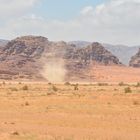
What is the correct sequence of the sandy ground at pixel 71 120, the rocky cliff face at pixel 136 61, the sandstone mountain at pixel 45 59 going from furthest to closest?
the rocky cliff face at pixel 136 61, the sandstone mountain at pixel 45 59, the sandy ground at pixel 71 120

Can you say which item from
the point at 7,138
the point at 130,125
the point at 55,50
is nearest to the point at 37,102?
the point at 130,125

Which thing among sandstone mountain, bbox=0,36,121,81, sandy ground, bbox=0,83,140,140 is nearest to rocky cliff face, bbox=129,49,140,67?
sandstone mountain, bbox=0,36,121,81

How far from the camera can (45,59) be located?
14750 centimetres

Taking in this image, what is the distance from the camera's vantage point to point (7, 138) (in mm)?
18328

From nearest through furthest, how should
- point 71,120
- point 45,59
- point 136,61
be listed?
point 71,120 < point 45,59 < point 136,61

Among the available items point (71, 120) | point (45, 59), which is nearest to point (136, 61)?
point (45, 59)

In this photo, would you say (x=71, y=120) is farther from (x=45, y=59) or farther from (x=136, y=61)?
(x=136, y=61)

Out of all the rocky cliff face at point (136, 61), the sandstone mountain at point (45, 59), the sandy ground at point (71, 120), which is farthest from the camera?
the rocky cliff face at point (136, 61)

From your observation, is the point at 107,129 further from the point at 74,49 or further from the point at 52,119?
the point at 74,49

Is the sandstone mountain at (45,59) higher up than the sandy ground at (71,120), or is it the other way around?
the sandstone mountain at (45,59)

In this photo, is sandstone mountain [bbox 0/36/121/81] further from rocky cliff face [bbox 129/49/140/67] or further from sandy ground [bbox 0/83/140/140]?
sandy ground [bbox 0/83/140/140]

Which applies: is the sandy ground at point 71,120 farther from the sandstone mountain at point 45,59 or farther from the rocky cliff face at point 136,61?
the rocky cliff face at point 136,61

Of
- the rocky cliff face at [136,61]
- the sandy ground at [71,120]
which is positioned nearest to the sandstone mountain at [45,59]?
the rocky cliff face at [136,61]

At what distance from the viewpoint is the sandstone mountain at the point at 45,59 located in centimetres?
13262
